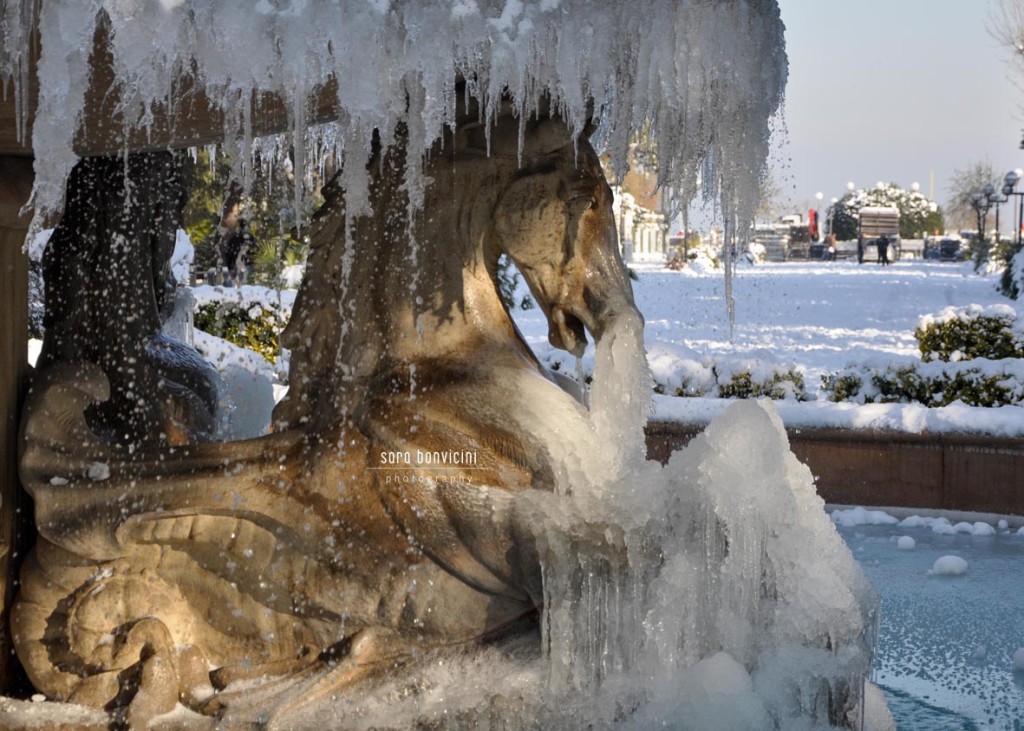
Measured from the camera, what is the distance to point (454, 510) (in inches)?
109

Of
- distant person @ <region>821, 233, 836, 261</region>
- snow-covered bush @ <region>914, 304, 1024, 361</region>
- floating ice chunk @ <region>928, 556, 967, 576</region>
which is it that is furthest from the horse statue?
distant person @ <region>821, 233, 836, 261</region>

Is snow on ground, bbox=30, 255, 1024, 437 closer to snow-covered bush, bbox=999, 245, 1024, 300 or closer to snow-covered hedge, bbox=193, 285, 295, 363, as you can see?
snow-covered hedge, bbox=193, 285, 295, 363

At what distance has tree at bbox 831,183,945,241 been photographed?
158ft

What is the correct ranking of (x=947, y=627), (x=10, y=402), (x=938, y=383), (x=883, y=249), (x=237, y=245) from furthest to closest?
(x=883, y=249) < (x=237, y=245) < (x=938, y=383) < (x=947, y=627) < (x=10, y=402)

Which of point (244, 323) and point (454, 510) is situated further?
point (244, 323)

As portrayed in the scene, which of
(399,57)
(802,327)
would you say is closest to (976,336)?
(399,57)

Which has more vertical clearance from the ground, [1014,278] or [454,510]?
[454,510]

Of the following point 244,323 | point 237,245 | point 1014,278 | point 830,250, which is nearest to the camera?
point 244,323

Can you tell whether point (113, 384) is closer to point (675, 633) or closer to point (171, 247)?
point (171, 247)

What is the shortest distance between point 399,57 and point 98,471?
4.32 feet

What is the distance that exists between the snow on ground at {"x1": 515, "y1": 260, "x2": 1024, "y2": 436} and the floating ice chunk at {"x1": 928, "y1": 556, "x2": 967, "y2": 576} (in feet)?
3.33

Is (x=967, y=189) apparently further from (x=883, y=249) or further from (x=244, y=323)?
(x=244, y=323)

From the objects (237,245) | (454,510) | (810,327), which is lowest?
(810,327)

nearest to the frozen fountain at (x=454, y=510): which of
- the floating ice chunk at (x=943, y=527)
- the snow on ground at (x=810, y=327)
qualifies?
the snow on ground at (x=810, y=327)
